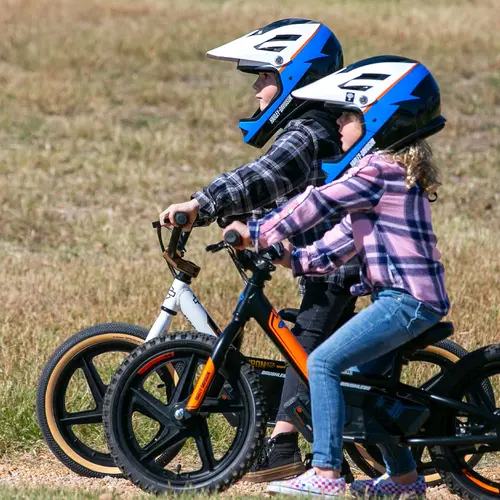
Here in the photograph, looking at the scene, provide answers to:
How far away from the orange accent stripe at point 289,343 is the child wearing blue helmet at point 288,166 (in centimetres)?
33

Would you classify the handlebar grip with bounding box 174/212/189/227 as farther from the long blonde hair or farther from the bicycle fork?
the long blonde hair

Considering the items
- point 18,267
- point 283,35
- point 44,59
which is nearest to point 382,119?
point 283,35

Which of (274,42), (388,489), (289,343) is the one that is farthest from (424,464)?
(274,42)

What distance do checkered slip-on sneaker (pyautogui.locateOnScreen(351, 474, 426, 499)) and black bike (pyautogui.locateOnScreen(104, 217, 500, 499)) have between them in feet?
0.64

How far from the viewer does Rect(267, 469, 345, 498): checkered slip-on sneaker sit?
486cm

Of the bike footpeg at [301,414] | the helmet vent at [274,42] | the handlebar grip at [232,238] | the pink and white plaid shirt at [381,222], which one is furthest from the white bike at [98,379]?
the helmet vent at [274,42]

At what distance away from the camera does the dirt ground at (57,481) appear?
18.3ft

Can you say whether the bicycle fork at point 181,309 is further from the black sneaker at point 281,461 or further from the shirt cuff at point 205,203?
the black sneaker at point 281,461

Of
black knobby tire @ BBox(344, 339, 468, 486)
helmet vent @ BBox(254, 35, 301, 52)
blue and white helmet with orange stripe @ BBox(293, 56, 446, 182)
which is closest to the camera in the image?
blue and white helmet with orange stripe @ BBox(293, 56, 446, 182)

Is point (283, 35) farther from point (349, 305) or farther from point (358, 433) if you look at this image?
point (358, 433)

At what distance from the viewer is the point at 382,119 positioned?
16.2ft

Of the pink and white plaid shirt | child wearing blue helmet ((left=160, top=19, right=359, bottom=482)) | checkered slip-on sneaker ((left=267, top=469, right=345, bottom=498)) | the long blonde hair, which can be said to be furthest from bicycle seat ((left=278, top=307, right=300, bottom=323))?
the long blonde hair

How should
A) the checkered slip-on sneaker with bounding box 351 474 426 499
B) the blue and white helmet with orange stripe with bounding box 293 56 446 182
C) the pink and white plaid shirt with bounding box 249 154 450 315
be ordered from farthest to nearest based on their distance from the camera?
the checkered slip-on sneaker with bounding box 351 474 426 499 < the blue and white helmet with orange stripe with bounding box 293 56 446 182 < the pink and white plaid shirt with bounding box 249 154 450 315

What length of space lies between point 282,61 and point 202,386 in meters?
1.58
